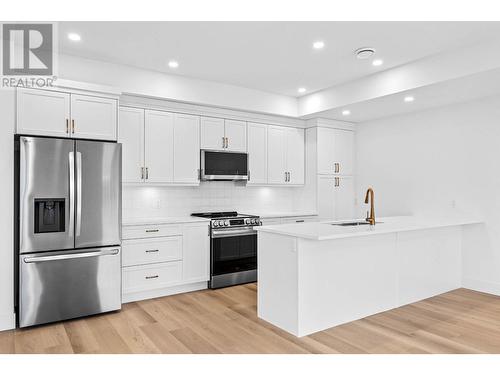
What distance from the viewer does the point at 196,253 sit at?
4570 mm

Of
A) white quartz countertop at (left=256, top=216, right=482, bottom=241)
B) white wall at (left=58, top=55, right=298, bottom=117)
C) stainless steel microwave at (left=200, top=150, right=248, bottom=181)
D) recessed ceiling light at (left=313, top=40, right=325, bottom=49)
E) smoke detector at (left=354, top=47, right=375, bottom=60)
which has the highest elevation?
recessed ceiling light at (left=313, top=40, right=325, bottom=49)

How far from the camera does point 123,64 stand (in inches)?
164

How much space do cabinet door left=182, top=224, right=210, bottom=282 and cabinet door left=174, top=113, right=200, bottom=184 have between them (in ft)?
2.26

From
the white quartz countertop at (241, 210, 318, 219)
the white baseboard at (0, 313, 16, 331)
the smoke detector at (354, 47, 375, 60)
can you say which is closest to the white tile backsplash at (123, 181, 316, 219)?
the white quartz countertop at (241, 210, 318, 219)

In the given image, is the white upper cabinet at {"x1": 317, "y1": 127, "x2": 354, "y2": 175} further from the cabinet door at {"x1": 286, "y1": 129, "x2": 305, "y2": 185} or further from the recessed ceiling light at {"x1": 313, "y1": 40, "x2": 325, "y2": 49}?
the recessed ceiling light at {"x1": 313, "y1": 40, "x2": 325, "y2": 49}

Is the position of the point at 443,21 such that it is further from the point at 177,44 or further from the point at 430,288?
the point at 430,288

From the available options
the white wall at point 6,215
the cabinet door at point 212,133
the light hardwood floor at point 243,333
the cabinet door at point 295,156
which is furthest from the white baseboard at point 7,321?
the cabinet door at point 295,156

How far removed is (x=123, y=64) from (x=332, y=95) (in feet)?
9.14

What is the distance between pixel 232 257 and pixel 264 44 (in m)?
2.71

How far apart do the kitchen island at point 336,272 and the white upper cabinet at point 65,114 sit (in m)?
2.03

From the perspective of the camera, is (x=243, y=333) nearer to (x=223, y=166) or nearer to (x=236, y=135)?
(x=223, y=166)

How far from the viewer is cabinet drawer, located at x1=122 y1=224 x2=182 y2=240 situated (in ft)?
13.5

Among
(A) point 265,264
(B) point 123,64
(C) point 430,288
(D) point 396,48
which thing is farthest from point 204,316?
(D) point 396,48

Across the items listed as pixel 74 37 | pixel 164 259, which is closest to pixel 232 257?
pixel 164 259
